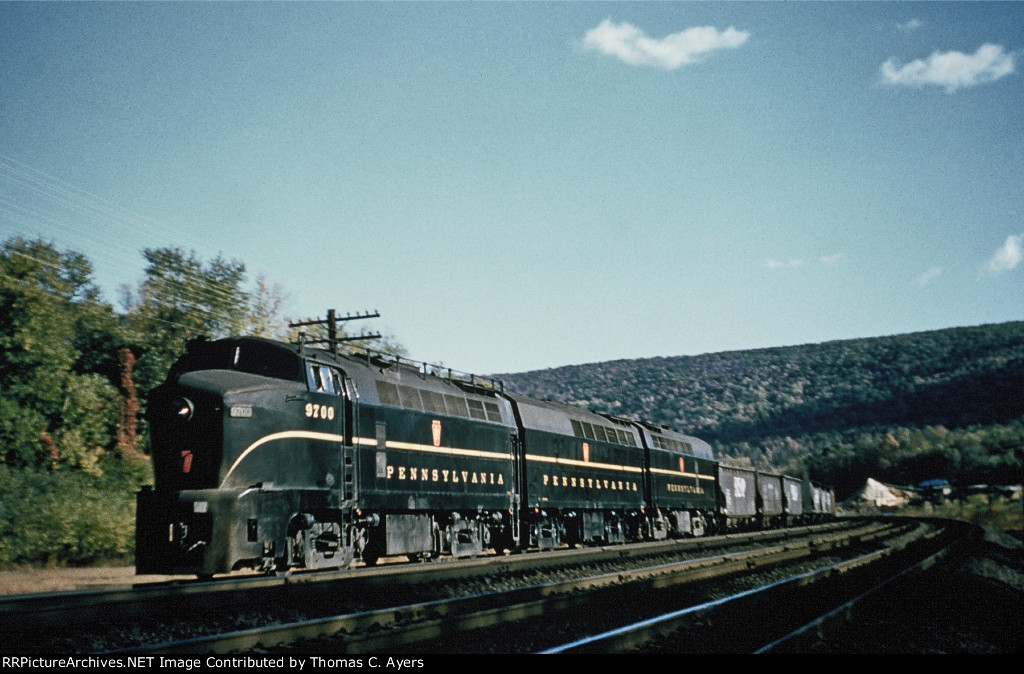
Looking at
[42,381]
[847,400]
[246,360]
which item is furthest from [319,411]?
[847,400]

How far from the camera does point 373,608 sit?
12.0 meters

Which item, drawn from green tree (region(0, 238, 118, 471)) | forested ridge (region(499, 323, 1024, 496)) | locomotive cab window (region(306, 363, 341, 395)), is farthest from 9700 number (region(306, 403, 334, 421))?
forested ridge (region(499, 323, 1024, 496))

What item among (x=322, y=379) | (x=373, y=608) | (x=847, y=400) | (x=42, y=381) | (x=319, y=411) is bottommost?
→ (x=373, y=608)

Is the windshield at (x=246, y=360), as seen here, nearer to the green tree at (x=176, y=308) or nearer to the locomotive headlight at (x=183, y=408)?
the locomotive headlight at (x=183, y=408)

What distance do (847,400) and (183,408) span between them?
155442mm

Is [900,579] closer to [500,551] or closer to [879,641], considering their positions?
[879,641]

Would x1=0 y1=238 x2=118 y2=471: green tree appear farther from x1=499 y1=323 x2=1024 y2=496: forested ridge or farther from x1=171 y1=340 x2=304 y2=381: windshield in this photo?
x1=499 y1=323 x2=1024 y2=496: forested ridge

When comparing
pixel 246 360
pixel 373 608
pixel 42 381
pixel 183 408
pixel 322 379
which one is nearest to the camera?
pixel 373 608

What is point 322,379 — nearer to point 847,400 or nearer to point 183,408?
point 183,408

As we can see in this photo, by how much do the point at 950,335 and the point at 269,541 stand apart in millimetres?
179439

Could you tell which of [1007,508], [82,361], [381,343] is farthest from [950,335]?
[82,361]

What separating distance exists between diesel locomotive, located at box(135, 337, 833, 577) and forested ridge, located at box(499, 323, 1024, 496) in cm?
9427

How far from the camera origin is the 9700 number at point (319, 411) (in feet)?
50.4

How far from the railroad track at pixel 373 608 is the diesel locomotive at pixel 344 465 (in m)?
1.03
